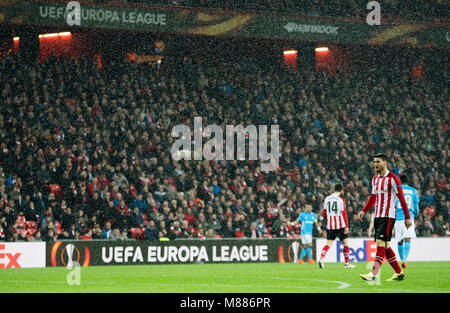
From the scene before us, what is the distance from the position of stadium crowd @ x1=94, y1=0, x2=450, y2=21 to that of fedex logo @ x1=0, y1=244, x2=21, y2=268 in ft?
39.4

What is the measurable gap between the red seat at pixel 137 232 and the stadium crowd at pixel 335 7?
32.0 ft

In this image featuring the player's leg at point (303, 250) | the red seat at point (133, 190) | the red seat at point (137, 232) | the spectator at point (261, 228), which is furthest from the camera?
the spectator at point (261, 228)

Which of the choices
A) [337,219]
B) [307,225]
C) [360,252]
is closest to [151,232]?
[307,225]

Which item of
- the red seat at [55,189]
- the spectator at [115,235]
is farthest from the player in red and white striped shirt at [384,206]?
the red seat at [55,189]

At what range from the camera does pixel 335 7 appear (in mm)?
34938

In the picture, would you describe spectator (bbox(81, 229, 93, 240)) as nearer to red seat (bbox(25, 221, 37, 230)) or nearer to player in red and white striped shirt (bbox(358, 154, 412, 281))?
red seat (bbox(25, 221, 37, 230))

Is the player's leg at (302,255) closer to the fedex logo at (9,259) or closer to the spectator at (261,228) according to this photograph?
the spectator at (261,228)

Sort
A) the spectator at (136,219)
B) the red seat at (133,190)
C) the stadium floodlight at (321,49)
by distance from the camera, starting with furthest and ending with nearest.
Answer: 1. the stadium floodlight at (321,49)
2. the red seat at (133,190)
3. the spectator at (136,219)

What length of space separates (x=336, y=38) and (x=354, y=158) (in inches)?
220

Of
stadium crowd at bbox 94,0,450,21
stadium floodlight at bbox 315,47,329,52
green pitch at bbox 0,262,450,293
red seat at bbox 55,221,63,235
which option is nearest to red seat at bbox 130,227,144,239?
red seat at bbox 55,221,63,235

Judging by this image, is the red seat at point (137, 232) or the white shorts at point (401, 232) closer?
the white shorts at point (401, 232)

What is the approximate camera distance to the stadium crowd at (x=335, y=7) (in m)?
32.4

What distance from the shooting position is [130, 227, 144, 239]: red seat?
2362 centimetres

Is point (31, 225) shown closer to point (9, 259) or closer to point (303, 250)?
point (9, 259)
